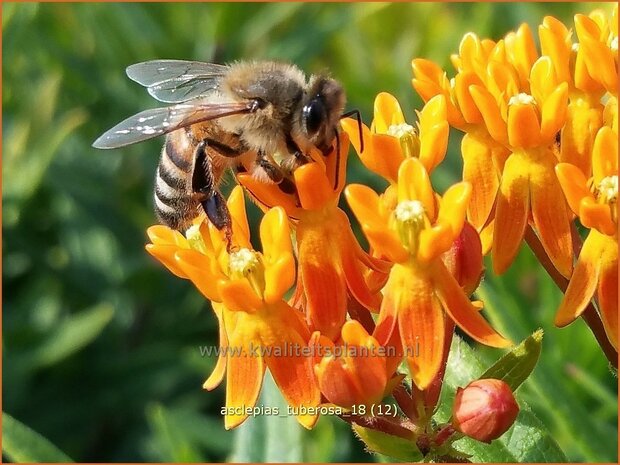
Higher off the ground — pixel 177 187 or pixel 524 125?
pixel 524 125

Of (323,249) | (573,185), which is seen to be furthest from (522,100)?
(323,249)

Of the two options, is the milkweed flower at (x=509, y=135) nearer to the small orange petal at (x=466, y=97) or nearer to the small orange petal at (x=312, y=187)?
the small orange petal at (x=466, y=97)

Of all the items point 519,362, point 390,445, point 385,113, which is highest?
point 385,113

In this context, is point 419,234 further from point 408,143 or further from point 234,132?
point 234,132

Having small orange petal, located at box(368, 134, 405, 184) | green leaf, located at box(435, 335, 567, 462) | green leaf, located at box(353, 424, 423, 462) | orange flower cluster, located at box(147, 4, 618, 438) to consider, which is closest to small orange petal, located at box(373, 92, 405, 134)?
orange flower cluster, located at box(147, 4, 618, 438)

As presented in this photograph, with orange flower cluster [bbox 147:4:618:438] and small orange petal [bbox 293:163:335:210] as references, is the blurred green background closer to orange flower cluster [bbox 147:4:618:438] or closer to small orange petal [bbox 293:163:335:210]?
orange flower cluster [bbox 147:4:618:438]

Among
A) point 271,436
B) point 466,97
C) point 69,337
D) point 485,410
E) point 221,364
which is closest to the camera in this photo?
point 485,410

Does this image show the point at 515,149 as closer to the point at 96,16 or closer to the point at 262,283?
the point at 262,283
